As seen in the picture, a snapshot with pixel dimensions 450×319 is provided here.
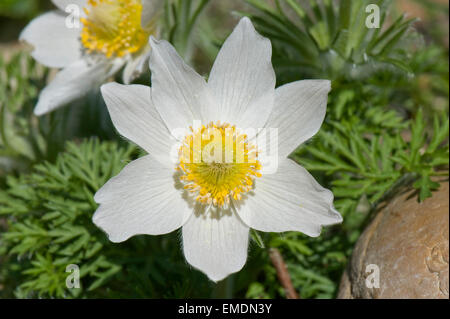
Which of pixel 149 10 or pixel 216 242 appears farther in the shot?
pixel 149 10

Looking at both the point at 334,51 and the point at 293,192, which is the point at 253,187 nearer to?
the point at 293,192

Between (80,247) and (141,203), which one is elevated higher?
(141,203)

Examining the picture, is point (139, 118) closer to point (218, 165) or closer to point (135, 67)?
point (218, 165)

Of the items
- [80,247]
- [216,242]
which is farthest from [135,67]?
[216,242]

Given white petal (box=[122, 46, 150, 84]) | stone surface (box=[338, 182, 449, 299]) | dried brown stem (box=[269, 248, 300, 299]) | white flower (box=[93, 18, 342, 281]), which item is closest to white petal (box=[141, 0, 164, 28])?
white petal (box=[122, 46, 150, 84])

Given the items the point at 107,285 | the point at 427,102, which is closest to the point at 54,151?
the point at 107,285

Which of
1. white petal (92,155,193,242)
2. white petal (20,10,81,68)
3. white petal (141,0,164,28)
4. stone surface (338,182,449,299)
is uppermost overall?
white petal (141,0,164,28)

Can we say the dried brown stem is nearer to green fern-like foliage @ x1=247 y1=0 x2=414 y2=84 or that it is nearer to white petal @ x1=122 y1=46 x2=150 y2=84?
green fern-like foliage @ x1=247 y1=0 x2=414 y2=84
